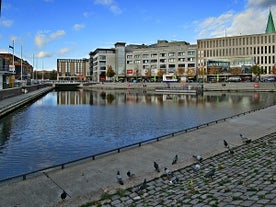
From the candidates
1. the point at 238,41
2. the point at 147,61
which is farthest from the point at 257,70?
the point at 147,61

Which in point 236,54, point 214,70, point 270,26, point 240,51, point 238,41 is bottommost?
point 214,70

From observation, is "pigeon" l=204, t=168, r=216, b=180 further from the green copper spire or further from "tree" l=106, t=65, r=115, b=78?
"tree" l=106, t=65, r=115, b=78

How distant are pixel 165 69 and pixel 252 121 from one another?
5553 inches

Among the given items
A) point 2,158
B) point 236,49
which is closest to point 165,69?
point 236,49

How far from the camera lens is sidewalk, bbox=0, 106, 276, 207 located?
9852 mm

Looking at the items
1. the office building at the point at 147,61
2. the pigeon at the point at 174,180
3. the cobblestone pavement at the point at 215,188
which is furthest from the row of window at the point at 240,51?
the pigeon at the point at 174,180

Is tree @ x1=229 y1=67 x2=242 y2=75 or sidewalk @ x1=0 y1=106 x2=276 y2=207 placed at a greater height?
tree @ x1=229 y1=67 x2=242 y2=75

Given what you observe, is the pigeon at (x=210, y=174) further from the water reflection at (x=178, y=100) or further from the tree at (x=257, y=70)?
the tree at (x=257, y=70)

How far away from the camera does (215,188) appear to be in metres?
10.8

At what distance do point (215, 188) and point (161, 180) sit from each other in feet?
7.48

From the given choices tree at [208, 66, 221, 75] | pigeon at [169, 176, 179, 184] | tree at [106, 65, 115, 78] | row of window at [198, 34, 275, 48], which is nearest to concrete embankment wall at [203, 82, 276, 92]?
tree at [208, 66, 221, 75]

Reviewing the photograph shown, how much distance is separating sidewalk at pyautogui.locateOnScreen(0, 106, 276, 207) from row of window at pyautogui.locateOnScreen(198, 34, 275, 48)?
13821cm

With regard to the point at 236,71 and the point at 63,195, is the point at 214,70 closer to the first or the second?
the point at 236,71

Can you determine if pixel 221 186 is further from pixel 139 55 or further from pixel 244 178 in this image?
pixel 139 55
